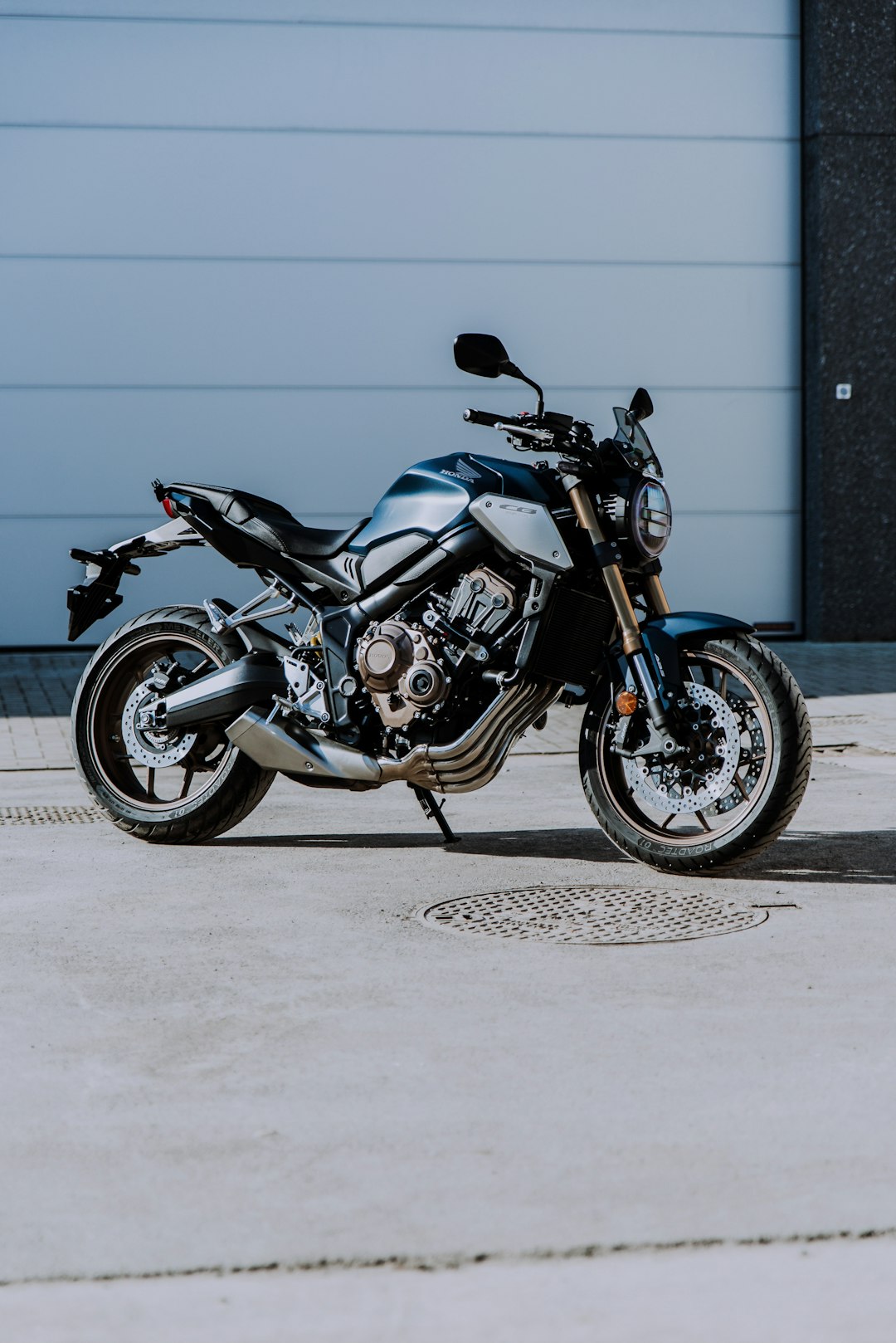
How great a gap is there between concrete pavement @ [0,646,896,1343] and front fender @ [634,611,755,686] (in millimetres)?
643

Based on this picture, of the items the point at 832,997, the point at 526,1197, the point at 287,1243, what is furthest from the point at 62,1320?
the point at 832,997

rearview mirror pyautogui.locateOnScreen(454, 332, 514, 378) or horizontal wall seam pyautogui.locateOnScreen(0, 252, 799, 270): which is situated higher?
horizontal wall seam pyautogui.locateOnScreen(0, 252, 799, 270)

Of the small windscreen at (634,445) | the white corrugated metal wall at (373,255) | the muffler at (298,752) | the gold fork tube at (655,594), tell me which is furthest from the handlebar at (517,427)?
the white corrugated metal wall at (373,255)

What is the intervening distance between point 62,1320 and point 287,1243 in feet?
1.23

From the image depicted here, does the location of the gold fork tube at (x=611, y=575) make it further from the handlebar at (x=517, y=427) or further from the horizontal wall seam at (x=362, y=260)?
the horizontal wall seam at (x=362, y=260)

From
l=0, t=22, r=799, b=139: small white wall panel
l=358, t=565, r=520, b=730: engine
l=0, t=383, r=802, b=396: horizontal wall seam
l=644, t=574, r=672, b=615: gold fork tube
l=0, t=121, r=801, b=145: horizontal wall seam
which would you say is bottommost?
l=358, t=565, r=520, b=730: engine

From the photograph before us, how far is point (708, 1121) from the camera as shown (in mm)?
3250

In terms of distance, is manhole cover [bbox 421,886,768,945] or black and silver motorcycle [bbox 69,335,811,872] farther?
black and silver motorcycle [bbox 69,335,811,872]

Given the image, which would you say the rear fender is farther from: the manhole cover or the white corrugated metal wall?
the white corrugated metal wall

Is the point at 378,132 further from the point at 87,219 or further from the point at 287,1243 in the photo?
the point at 287,1243

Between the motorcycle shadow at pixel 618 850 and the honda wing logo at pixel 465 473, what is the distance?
48.6 inches

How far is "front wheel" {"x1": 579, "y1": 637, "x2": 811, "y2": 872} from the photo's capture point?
525 cm

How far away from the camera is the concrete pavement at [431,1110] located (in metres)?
2.56

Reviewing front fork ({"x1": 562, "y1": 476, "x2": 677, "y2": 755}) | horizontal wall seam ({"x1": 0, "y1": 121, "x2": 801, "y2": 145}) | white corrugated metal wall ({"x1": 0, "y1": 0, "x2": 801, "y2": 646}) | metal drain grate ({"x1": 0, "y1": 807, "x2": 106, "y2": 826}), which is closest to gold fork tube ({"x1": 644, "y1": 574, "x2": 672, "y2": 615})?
front fork ({"x1": 562, "y1": 476, "x2": 677, "y2": 755})
